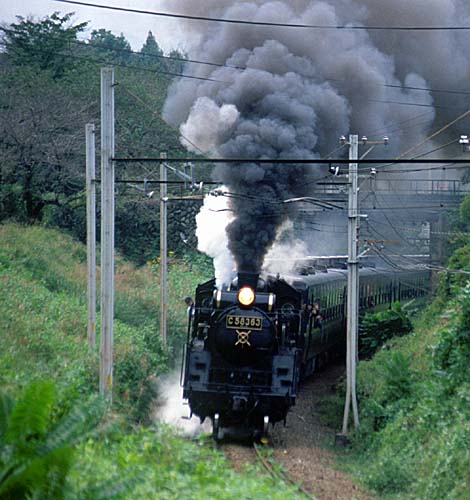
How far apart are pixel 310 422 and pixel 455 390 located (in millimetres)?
4338

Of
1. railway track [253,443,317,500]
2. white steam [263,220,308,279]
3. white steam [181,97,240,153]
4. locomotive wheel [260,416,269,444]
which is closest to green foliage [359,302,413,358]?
white steam [263,220,308,279]

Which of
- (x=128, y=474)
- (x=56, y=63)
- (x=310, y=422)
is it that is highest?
(x=56, y=63)

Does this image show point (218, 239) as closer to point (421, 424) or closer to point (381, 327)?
point (421, 424)

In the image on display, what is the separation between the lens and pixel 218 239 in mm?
16031

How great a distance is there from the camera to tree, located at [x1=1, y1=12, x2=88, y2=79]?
3148cm

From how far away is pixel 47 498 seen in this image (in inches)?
231

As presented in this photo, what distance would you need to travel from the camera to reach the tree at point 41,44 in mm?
31484

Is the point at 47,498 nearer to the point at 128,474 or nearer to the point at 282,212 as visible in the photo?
the point at 128,474

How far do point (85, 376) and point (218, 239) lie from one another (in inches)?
155

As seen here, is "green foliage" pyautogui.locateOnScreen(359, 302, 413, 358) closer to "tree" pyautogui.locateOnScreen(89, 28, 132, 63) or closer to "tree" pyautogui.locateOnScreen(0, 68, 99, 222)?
"tree" pyautogui.locateOnScreen(0, 68, 99, 222)

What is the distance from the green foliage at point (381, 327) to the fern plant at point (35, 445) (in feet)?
54.5

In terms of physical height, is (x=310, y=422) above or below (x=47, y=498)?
below

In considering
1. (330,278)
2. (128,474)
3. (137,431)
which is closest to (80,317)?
(330,278)

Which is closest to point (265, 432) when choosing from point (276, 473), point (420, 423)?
point (276, 473)
